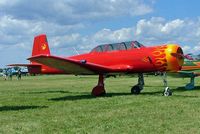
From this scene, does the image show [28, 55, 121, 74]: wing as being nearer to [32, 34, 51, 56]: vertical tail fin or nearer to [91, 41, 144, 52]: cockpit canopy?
[91, 41, 144, 52]: cockpit canopy

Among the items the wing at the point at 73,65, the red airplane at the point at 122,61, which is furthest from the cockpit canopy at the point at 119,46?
the wing at the point at 73,65

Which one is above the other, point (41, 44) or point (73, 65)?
point (41, 44)

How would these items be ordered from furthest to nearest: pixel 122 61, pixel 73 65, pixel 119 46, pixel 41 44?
pixel 41 44 → pixel 119 46 → pixel 122 61 → pixel 73 65

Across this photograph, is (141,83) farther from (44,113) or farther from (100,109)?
(44,113)

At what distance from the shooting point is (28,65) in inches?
767

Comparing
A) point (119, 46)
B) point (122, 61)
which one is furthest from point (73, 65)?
point (119, 46)

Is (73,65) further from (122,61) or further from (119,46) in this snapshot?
(119,46)

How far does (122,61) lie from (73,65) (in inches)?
85.3

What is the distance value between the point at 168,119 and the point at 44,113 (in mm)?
3334

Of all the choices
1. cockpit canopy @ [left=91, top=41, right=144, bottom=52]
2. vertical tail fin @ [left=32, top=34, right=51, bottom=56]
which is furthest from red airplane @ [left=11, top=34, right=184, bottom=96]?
vertical tail fin @ [left=32, top=34, right=51, bottom=56]

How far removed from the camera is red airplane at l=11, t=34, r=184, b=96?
49.7 feet

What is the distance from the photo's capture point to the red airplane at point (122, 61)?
15141mm

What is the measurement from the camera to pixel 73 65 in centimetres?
1552

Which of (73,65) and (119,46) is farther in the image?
(119,46)
